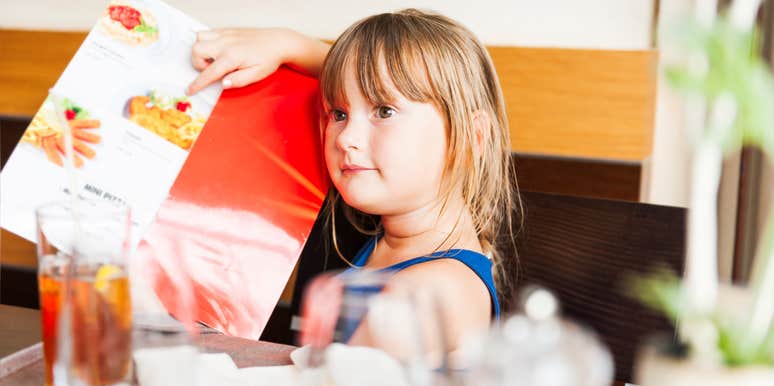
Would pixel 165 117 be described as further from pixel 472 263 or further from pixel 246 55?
pixel 472 263

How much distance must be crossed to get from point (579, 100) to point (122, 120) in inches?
45.6

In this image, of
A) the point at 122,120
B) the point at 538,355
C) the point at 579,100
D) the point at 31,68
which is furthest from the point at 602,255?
the point at 31,68

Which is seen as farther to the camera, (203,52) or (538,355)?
(203,52)

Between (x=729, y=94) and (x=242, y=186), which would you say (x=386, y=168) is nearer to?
(x=242, y=186)

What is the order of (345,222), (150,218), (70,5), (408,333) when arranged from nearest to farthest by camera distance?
(408,333)
(150,218)
(345,222)
(70,5)

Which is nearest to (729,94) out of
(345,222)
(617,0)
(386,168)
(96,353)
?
(96,353)

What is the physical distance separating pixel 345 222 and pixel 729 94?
1.02m

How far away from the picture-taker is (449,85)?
1.12 m

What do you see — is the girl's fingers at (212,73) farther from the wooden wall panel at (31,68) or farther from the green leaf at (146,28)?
the wooden wall panel at (31,68)

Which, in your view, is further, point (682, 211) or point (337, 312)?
point (682, 211)

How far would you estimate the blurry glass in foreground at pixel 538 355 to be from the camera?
0.44 meters

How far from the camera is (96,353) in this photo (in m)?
0.60

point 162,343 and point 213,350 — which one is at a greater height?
point 162,343

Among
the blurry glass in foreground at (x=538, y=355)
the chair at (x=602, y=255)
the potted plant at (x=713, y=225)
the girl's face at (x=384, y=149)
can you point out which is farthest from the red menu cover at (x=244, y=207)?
the potted plant at (x=713, y=225)
